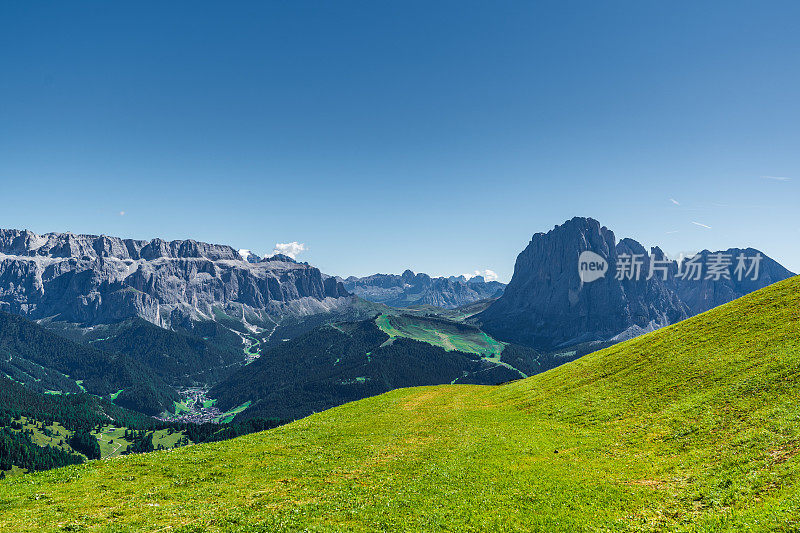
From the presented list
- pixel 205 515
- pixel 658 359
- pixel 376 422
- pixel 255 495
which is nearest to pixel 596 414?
pixel 658 359

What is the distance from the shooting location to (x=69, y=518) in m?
20.8

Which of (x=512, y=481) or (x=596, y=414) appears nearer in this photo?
(x=512, y=481)

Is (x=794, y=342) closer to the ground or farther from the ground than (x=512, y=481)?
farther from the ground

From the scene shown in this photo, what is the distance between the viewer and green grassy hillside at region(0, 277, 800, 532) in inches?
798

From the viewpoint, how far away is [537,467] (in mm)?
28750

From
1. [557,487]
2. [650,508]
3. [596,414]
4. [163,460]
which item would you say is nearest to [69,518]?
[163,460]

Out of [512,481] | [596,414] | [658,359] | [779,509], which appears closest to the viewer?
[779,509]

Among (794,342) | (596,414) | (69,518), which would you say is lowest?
(596,414)

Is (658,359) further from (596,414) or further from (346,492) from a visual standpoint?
(346,492)

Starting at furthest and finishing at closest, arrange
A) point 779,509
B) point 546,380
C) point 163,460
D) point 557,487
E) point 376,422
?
point 546,380 → point 376,422 → point 163,460 → point 557,487 → point 779,509

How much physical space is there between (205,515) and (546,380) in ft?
169

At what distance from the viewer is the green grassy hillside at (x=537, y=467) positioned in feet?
66.5

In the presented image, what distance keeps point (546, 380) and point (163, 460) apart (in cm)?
5197

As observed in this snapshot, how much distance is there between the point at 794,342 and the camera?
3562cm
